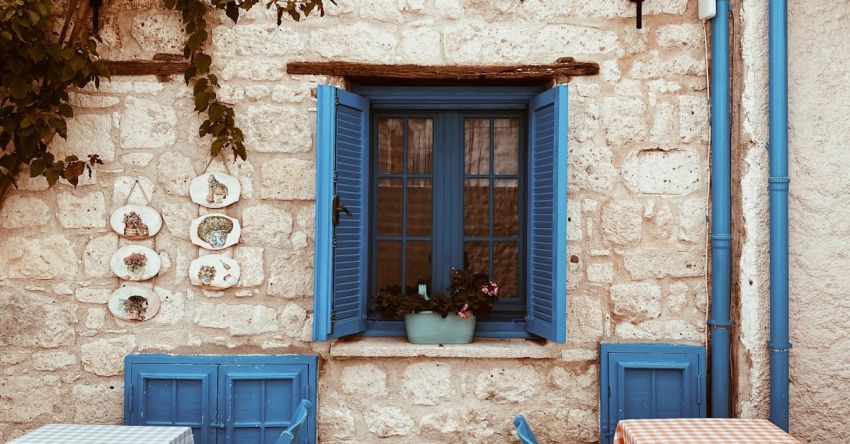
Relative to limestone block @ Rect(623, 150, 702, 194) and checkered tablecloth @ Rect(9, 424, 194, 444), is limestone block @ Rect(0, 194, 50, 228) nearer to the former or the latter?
checkered tablecloth @ Rect(9, 424, 194, 444)

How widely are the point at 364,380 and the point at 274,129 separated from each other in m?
1.39

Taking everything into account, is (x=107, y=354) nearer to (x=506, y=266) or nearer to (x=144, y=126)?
(x=144, y=126)

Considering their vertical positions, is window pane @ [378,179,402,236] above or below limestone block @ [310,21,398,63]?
below

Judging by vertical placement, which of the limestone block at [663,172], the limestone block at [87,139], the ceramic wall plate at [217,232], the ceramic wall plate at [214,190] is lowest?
the ceramic wall plate at [217,232]

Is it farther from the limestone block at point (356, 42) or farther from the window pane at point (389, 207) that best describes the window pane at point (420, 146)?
the limestone block at point (356, 42)

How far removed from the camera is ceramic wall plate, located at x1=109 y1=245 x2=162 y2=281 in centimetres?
373

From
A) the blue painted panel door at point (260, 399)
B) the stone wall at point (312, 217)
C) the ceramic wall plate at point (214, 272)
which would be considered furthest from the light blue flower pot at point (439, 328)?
the ceramic wall plate at point (214, 272)

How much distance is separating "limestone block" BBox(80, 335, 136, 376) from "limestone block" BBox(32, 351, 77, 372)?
0.09 m

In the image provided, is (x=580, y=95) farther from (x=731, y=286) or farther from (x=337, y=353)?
(x=337, y=353)

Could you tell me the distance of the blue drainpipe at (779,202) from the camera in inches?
137

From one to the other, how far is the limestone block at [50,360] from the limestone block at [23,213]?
0.67m

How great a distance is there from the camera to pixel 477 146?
160 inches

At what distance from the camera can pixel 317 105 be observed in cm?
350

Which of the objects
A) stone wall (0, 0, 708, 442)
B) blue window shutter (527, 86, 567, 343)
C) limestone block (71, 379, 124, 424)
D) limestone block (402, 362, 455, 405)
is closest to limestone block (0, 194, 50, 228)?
stone wall (0, 0, 708, 442)
